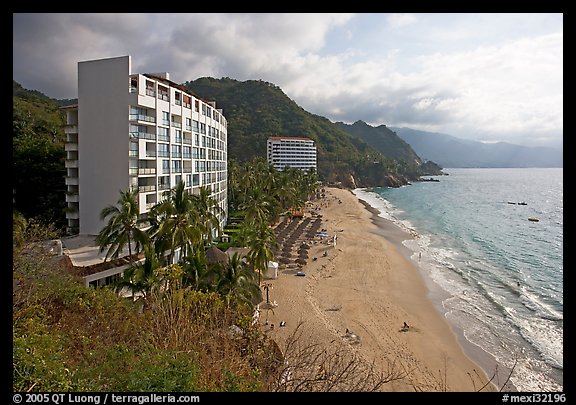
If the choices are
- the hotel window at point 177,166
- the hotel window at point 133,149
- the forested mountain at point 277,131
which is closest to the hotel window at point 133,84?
the hotel window at point 133,149

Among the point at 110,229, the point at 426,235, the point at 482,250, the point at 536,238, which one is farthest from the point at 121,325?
the point at 536,238

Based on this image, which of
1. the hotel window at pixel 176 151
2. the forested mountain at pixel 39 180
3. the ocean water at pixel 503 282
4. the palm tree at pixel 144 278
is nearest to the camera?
the palm tree at pixel 144 278

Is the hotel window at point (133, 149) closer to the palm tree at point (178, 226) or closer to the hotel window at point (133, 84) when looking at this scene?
the hotel window at point (133, 84)

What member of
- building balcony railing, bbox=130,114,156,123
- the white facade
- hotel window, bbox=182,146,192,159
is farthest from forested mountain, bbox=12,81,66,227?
the white facade

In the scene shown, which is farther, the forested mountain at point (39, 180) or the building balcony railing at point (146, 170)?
the forested mountain at point (39, 180)

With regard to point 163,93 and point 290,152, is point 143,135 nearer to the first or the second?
point 163,93

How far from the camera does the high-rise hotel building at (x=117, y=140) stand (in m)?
21.2

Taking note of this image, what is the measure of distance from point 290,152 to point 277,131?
60.4 feet

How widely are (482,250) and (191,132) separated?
31765 millimetres

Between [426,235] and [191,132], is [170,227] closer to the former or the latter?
[191,132]

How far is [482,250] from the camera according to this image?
1474 inches

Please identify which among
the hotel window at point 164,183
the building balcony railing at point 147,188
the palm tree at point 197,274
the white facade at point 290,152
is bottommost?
the palm tree at point 197,274

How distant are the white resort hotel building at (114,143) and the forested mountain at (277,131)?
279 feet

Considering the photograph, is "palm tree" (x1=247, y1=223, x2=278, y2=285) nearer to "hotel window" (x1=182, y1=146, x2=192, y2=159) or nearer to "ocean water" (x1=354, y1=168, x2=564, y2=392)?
"hotel window" (x1=182, y1=146, x2=192, y2=159)
